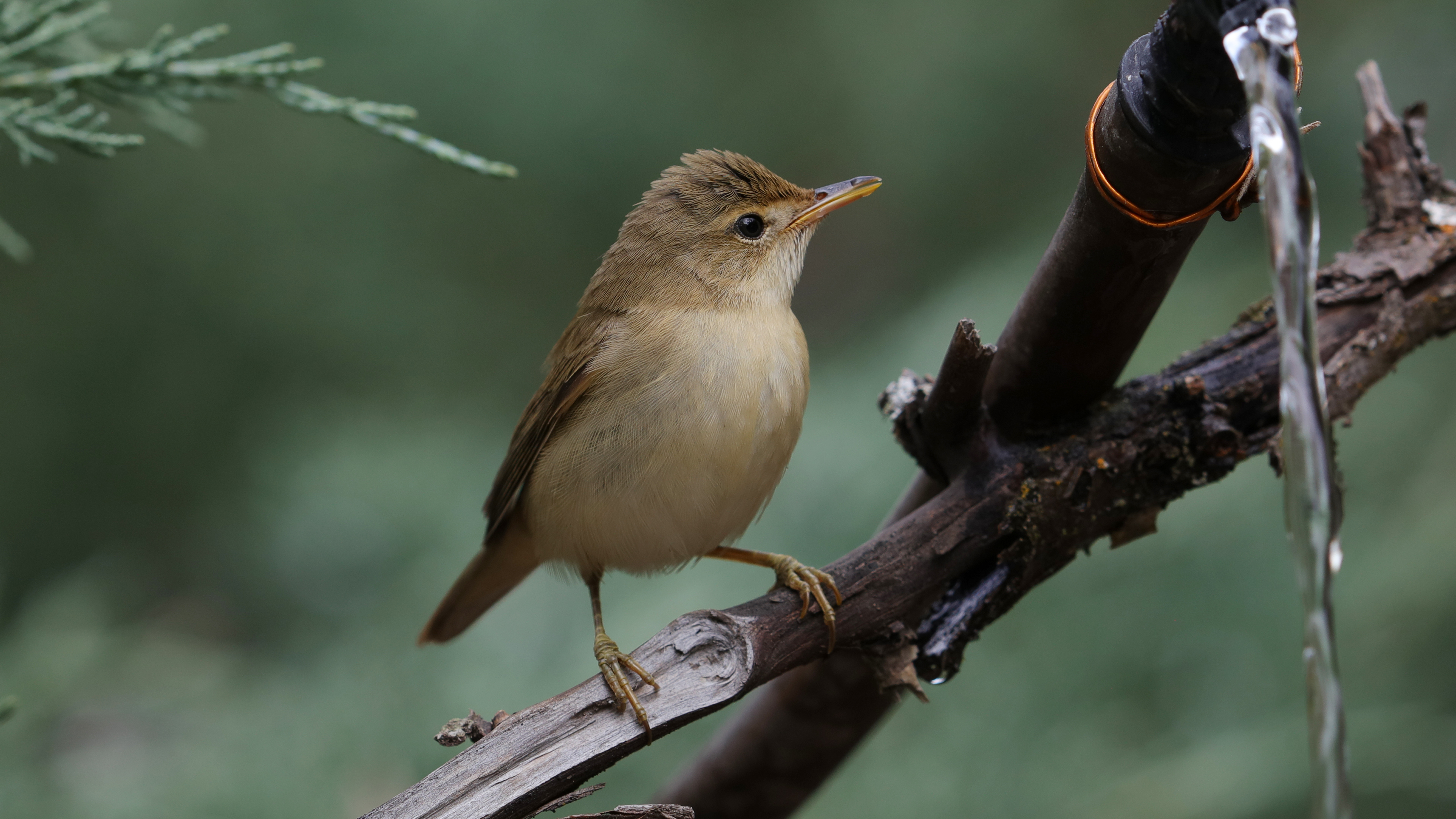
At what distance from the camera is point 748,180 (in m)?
2.18

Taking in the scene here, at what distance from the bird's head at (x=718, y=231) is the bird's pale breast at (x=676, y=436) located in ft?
0.29

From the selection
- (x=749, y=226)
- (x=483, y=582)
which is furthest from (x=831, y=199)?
(x=483, y=582)

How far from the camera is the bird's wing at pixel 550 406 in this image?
6.86ft

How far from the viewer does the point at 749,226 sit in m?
2.18

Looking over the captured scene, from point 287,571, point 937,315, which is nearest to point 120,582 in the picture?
point 287,571

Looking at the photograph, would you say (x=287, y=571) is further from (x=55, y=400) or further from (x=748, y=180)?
(x=748, y=180)

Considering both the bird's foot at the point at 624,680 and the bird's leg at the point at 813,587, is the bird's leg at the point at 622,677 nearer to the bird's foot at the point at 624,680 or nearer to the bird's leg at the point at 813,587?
the bird's foot at the point at 624,680

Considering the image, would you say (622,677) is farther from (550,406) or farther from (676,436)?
(550,406)

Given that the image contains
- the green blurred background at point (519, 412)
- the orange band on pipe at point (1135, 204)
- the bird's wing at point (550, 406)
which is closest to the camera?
the orange band on pipe at point (1135, 204)

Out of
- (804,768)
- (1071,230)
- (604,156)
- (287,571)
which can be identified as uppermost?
(604,156)

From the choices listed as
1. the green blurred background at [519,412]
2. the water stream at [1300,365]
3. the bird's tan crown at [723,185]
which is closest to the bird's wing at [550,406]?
the bird's tan crown at [723,185]

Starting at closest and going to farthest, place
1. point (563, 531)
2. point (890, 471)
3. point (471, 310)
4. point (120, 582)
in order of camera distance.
A: 1. point (563, 531)
2. point (890, 471)
3. point (120, 582)
4. point (471, 310)

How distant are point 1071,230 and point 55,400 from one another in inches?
163

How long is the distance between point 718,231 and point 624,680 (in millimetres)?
1052
